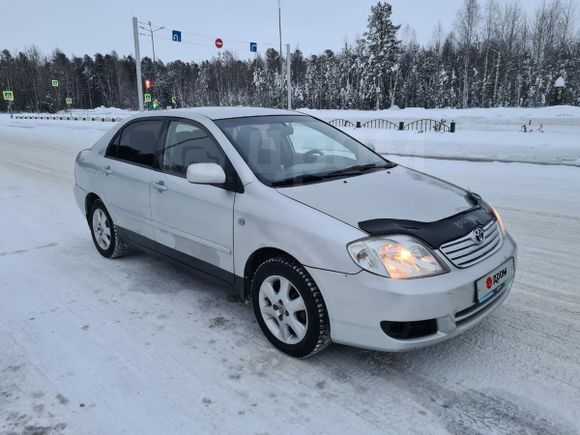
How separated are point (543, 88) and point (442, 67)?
12.5 m

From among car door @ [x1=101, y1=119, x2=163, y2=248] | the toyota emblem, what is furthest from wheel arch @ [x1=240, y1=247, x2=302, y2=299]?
car door @ [x1=101, y1=119, x2=163, y2=248]

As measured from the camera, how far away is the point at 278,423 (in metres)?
2.45

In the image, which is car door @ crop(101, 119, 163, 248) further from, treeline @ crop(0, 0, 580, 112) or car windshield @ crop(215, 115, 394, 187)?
treeline @ crop(0, 0, 580, 112)

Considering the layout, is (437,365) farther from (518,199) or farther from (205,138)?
(518,199)

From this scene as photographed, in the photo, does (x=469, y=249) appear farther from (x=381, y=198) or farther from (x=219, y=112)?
(x=219, y=112)

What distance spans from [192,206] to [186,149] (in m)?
0.56

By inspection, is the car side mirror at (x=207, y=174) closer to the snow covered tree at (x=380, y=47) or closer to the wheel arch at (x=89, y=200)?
the wheel arch at (x=89, y=200)

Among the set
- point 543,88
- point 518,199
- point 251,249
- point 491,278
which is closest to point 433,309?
point 491,278

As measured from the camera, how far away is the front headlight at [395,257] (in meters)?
2.60

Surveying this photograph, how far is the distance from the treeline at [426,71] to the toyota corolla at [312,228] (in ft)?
171

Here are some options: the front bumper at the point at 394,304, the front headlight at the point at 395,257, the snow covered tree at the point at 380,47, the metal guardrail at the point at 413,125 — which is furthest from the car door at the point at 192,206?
the snow covered tree at the point at 380,47

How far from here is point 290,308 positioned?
2980 millimetres

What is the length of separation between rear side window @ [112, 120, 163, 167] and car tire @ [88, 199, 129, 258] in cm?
67

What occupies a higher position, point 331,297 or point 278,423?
point 331,297
